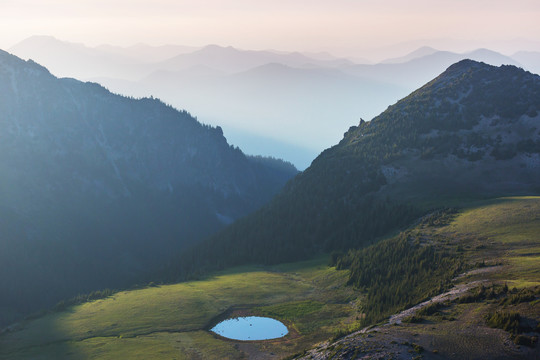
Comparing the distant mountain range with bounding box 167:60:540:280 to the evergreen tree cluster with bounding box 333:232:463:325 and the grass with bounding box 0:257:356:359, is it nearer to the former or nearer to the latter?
the evergreen tree cluster with bounding box 333:232:463:325

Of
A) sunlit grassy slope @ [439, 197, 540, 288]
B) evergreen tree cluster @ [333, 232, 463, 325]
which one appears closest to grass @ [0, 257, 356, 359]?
evergreen tree cluster @ [333, 232, 463, 325]

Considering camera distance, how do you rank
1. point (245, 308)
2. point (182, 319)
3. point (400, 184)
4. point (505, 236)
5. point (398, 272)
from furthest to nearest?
point (400, 184) → point (245, 308) → point (398, 272) → point (505, 236) → point (182, 319)

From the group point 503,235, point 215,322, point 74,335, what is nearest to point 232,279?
point 215,322

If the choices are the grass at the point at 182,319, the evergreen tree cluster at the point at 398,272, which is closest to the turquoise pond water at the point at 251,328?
the grass at the point at 182,319

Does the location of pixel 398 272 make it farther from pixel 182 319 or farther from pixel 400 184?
pixel 400 184

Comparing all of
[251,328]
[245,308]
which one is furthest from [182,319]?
[251,328]

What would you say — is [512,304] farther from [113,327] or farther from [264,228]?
[264,228]
